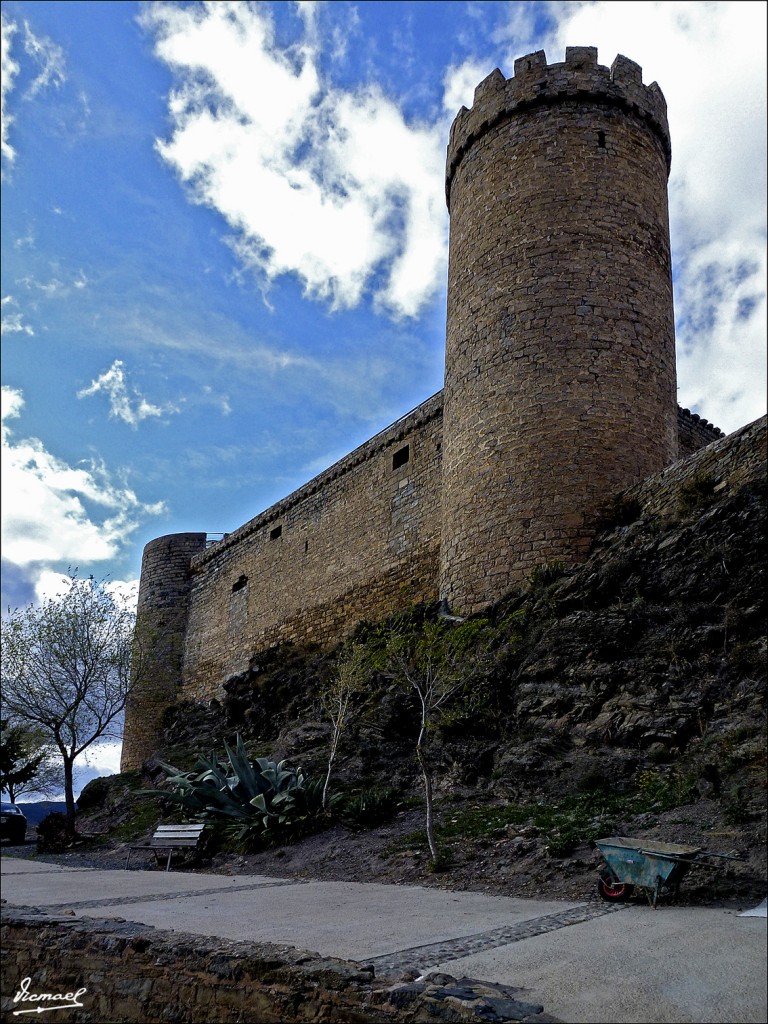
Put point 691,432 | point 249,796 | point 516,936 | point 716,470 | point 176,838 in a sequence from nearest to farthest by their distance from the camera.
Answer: point 516,936
point 176,838
point 716,470
point 249,796
point 691,432

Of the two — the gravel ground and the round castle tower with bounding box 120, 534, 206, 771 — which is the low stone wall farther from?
the round castle tower with bounding box 120, 534, 206, 771

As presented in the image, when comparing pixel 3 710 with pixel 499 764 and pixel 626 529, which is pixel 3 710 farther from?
pixel 626 529

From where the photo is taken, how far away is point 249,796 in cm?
1108

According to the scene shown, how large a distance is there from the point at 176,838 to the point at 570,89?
13259 millimetres

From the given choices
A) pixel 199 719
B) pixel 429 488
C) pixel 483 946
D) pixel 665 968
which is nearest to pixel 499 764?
pixel 483 946

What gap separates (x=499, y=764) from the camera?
9.51 m

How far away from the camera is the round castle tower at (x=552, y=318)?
40.5ft

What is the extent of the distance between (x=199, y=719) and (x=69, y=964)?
13.6 m

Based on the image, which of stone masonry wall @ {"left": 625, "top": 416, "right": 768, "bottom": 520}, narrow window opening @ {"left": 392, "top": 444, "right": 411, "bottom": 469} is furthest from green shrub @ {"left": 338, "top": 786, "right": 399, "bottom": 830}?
narrow window opening @ {"left": 392, "top": 444, "right": 411, "bottom": 469}

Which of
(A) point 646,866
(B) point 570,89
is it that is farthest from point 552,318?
(A) point 646,866

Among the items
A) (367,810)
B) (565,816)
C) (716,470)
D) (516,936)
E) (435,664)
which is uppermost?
(716,470)

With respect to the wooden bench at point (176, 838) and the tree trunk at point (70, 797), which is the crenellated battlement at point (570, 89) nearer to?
the wooden bench at point (176, 838)

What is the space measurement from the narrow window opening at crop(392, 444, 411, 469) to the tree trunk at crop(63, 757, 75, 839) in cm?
876

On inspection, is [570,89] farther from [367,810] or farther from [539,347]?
[367,810]
